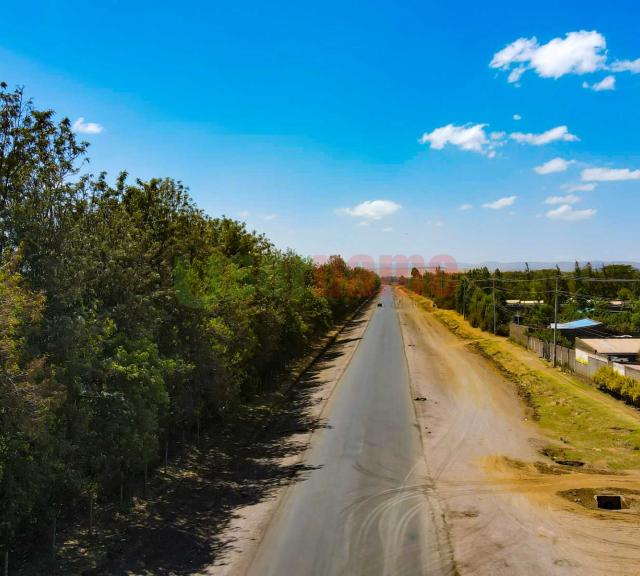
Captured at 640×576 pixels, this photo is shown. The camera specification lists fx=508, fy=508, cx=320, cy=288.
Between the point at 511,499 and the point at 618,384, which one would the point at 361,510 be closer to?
the point at 511,499

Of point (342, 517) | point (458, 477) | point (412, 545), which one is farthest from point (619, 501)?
point (342, 517)

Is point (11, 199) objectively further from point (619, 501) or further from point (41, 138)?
point (619, 501)

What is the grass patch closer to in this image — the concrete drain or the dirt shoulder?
the concrete drain

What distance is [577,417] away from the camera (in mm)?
28625

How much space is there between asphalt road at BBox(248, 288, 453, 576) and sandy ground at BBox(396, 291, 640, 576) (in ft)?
2.68

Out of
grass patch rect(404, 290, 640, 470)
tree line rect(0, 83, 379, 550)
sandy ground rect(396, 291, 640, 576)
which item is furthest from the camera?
grass patch rect(404, 290, 640, 470)

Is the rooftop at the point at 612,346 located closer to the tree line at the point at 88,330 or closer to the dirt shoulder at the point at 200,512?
the dirt shoulder at the point at 200,512

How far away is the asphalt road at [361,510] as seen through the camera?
43.6 ft

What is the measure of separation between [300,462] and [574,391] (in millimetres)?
21384

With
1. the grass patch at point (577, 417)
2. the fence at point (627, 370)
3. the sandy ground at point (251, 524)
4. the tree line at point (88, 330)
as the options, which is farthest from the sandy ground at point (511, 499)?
the tree line at point (88, 330)

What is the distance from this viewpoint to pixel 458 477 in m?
19.7

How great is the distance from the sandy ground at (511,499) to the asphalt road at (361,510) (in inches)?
32.1

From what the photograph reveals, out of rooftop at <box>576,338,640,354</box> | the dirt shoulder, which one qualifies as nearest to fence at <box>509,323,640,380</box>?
rooftop at <box>576,338,640,354</box>

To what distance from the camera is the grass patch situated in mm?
22734
